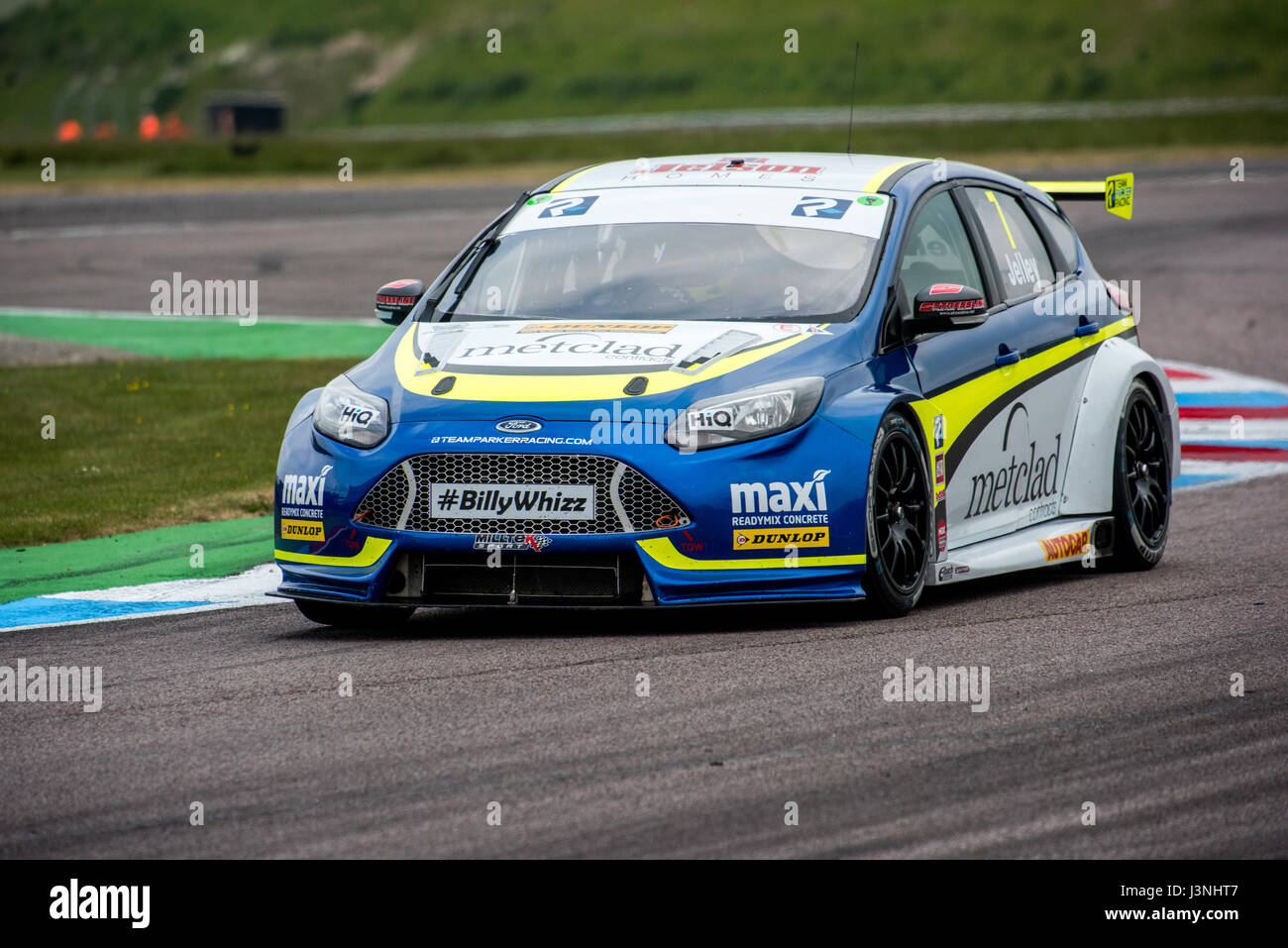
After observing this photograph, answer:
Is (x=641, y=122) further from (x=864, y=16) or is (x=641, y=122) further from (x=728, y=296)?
(x=728, y=296)

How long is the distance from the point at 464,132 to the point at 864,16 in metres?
42.9

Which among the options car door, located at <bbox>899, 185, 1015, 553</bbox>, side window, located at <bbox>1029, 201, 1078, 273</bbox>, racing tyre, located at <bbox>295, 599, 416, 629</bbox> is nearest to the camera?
racing tyre, located at <bbox>295, 599, 416, 629</bbox>

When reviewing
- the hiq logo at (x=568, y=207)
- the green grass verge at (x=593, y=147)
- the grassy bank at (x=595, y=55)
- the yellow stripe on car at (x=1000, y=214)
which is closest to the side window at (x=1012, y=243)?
the yellow stripe on car at (x=1000, y=214)

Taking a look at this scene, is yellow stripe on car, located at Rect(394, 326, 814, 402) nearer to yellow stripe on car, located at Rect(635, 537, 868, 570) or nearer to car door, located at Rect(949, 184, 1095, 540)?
yellow stripe on car, located at Rect(635, 537, 868, 570)

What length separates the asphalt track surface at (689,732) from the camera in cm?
447

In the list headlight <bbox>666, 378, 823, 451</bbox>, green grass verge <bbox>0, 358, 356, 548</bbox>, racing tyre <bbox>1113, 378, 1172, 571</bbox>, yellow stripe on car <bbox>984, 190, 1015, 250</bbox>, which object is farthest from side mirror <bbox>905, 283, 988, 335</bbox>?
green grass verge <bbox>0, 358, 356, 548</bbox>

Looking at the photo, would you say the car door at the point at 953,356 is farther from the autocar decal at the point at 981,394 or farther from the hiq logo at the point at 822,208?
the hiq logo at the point at 822,208

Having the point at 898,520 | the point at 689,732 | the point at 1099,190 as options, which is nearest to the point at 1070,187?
the point at 1099,190

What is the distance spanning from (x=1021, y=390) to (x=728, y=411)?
1.77 metres

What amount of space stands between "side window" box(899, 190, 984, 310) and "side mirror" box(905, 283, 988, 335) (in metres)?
0.21

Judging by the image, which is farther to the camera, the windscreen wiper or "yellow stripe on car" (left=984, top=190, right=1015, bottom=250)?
"yellow stripe on car" (left=984, top=190, right=1015, bottom=250)

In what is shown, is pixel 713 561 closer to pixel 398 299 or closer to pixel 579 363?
pixel 579 363

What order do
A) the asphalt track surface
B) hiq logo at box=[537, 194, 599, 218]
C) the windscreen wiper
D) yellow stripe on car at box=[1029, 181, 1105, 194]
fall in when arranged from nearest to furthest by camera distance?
the asphalt track surface → the windscreen wiper → hiq logo at box=[537, 194, 599, 218] → yellow stripe on car at box=[1029, 181, 1105, 194]

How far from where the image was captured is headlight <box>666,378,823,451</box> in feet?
21.6
